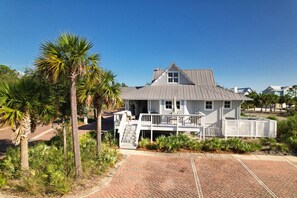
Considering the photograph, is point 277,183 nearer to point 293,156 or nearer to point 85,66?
point 293,156

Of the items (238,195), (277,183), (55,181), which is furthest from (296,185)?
(55,181)

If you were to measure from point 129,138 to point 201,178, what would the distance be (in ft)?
20.8

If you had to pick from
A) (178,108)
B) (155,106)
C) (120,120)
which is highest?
(155,106)

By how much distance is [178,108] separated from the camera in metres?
16.3

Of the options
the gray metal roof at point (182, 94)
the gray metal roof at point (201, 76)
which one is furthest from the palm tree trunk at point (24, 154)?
the gray metal roof at point (201, 76)

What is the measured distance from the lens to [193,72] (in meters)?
21.4

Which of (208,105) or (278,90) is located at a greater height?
(278,90)

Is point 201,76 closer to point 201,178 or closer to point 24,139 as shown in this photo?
point 201,178

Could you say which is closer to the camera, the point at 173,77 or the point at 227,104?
the point at 227,104

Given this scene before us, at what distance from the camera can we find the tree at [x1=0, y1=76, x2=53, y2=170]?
262 inches

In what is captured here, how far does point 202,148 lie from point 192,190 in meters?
5.24

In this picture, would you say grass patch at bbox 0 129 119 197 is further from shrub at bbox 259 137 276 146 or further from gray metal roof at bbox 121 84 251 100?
shrub at bbox 259 137 276 146

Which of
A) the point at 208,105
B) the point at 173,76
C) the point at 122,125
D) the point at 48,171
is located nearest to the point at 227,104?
the point at 208,105

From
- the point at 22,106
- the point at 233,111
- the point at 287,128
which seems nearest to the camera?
the point at 22,106
